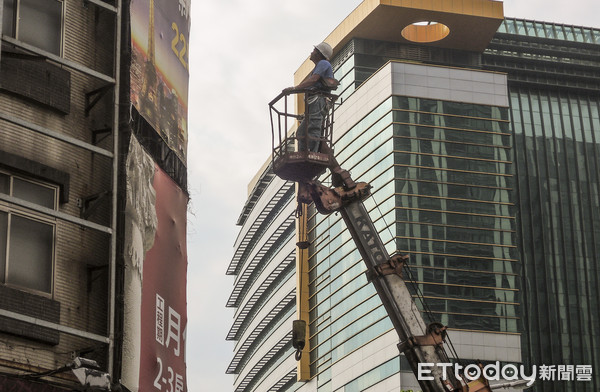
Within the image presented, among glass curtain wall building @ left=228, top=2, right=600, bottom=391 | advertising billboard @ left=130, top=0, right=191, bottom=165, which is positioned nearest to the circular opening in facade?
glass curtain wall building @ left=228, top=2, right=600, bottom=391

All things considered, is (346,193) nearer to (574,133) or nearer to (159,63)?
(159,63)

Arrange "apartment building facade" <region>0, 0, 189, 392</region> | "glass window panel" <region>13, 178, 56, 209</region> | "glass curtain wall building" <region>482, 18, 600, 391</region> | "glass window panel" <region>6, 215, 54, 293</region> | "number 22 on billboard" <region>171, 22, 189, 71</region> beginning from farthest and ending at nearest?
"glass curtain wall building" <region>482, 18, 600, 391</region>
"number 22 on billboard" <region>171, 22, 189, 71</region>
"glass window panel" <region>13, 178, 56, 209</region>
"glass window panel" <region>6, 215, 54, 293</region>
"apartment building facade" <region>0, 0, 189, 392</region>

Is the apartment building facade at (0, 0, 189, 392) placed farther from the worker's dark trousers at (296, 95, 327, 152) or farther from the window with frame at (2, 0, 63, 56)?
the worker's dark trousers at (296, 95, 327, 152)

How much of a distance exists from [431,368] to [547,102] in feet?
274

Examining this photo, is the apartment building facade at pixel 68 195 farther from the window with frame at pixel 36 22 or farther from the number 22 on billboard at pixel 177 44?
the number 22 on billboard at pixel 177 44

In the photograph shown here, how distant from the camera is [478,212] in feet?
296

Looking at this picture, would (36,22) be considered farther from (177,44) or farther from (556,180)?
(556,180)

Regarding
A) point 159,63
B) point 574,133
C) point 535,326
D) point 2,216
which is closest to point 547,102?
point 574,133

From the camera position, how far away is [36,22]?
22484mm

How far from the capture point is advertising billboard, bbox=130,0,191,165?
25516mm

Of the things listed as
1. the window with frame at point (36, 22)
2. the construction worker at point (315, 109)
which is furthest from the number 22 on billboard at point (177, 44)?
the window with frame at point (36, 22)

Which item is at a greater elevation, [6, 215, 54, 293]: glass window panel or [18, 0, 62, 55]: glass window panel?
[18, 0, 62, 55]: glass window panel

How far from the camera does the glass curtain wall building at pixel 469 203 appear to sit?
86938 mm

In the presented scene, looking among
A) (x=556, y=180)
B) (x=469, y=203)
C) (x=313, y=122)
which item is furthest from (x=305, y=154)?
(x=556, y=180)
